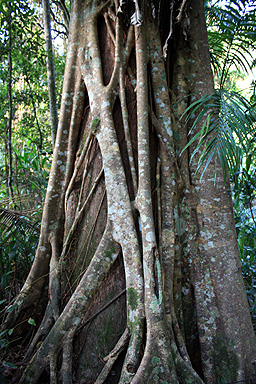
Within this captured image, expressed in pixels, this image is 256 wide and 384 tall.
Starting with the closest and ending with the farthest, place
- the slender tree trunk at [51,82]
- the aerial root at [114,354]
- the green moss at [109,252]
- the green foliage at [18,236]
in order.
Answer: the aerial root at [114,354] < the green moss at [109,252] < the green foliage at [18,236] < the slender tree trunk at [51,82]

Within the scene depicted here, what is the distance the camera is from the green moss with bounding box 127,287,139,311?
2.01 metres

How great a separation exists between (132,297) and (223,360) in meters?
0.78

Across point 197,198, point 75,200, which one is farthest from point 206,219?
point 75,200

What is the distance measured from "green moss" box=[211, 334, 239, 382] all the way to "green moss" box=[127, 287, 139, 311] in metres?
0.66

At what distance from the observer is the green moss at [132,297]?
79.0 inches

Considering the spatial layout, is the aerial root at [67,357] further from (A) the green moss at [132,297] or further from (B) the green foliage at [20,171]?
(B) the green foliage at [20,171]

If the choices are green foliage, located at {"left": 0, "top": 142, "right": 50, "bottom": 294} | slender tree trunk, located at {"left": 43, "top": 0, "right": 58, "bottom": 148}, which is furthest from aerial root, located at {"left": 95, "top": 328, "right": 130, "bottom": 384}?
slender tree trunk, located at {"left": 43, "top": 0, "right": 58, "bottom": 148}

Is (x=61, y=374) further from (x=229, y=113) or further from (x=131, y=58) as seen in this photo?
(x=131, y=58)

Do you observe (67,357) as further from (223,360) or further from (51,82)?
(51,82)

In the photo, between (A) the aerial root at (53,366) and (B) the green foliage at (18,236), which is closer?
(A) the aerial root at (53,366)

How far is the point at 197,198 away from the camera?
246 centimetres

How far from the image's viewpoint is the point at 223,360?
212 centimetres

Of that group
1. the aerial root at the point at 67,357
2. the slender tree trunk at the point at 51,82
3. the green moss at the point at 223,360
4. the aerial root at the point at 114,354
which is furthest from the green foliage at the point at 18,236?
the green moss at the point at 223,360

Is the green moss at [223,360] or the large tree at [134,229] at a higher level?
the large tree at [134,229]
